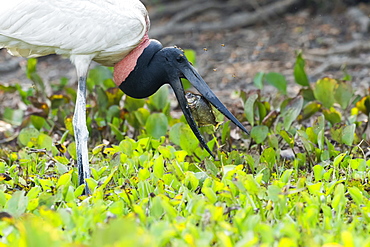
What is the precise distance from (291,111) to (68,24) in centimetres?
185

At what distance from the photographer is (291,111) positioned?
15.8 ft

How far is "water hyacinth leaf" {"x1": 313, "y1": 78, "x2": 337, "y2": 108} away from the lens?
526 centimetres

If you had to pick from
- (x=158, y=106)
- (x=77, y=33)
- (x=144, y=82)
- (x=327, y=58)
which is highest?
(x=77, y=33)

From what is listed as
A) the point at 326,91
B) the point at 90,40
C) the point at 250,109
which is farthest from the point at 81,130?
the point at 326,91

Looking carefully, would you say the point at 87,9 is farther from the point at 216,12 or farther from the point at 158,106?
the point at 216,12

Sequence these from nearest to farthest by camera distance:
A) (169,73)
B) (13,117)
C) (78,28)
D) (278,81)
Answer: (78,28) → (169,73) → (13,117) → (278,81)

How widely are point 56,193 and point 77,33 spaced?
106cm

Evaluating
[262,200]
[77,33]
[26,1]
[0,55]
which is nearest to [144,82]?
[77,33]

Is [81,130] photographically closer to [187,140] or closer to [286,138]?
[187,140]

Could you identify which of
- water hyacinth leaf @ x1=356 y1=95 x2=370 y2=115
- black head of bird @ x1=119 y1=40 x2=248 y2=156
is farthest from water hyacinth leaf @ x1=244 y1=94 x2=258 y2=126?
water hyacinth leaf @ x1=356 y1=95 x2=370 y2=115

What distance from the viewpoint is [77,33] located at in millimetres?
3979

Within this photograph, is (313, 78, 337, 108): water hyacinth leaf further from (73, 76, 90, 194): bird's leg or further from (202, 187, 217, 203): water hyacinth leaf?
(202, 187, 217, 203): water hyacinth leaf

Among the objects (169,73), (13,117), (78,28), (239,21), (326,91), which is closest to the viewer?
(78,28)

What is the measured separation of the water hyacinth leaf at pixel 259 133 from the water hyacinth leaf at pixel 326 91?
2.90 feet
